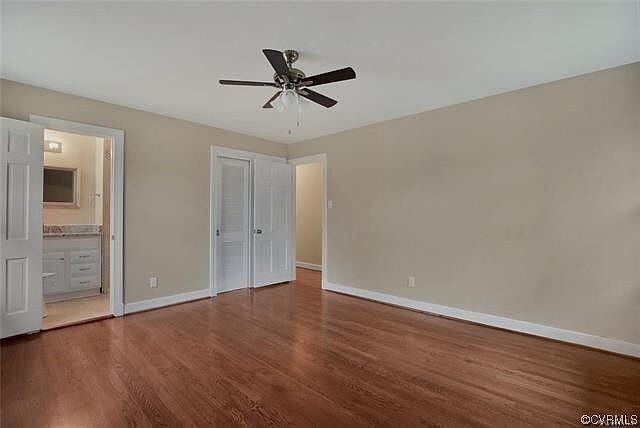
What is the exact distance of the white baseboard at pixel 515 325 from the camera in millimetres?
2654

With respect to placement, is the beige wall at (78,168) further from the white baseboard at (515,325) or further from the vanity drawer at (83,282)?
the white baseboard at (515,325)

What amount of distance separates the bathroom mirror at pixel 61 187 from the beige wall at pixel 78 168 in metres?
0.06

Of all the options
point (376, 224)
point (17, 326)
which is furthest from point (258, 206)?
point (17, 326)

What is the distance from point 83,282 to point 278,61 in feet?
15.1

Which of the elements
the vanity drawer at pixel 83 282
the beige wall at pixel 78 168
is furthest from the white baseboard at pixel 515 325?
the beige wall at pixel 78 168

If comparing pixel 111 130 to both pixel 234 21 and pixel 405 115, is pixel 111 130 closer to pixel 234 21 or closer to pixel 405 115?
pixel 234 21

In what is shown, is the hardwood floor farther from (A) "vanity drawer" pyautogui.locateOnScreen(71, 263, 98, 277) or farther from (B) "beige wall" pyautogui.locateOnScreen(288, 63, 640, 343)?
(A) "vanity drawer" pyautogui.locateOnScreen(71, 263, 98, 277)

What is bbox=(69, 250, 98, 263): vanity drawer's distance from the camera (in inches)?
175

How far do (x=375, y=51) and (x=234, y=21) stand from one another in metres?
1.11

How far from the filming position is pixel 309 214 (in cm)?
710

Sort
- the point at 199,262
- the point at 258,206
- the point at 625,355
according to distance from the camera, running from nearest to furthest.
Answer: the point at 625,355, the point at 199,262, the point at 258,206

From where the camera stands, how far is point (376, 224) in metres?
4.37

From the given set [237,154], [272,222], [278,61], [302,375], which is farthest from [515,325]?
[237,154]

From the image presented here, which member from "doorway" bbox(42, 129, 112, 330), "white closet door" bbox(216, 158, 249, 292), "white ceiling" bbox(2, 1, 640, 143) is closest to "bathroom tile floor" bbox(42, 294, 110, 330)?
"doorway" bbox(42, 129, 112, 330)
